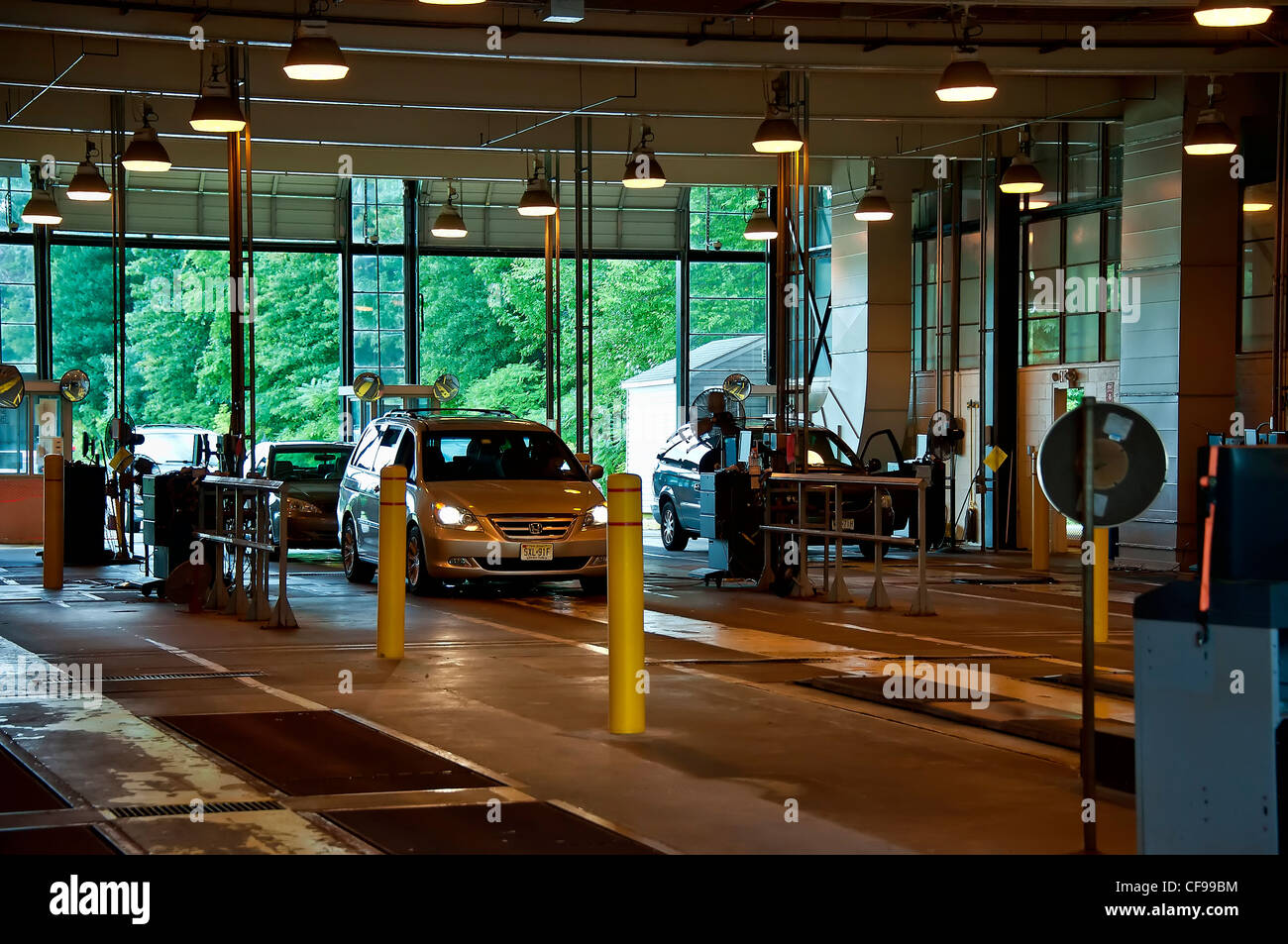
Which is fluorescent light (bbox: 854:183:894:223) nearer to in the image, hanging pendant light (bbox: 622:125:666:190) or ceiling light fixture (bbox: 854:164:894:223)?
ceiling light fixture (bbox: 854:164:894:223)

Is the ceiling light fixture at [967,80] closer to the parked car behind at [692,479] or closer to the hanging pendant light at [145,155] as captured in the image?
the hanging pendant light at [145,155]

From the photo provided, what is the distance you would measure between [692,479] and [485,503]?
300 inches

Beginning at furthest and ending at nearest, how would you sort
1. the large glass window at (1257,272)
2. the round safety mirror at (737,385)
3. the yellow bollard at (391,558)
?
the round safety mirror at (737,385) → the large glass window at (1257,272) → the yellow bollard at (391,558)

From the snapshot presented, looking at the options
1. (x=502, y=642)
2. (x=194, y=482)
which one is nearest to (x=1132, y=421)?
(x=502, y=642)

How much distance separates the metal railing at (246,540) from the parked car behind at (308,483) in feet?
16.3

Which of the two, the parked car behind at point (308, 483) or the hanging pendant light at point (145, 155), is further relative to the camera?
the parked car behind at point (308, 483)

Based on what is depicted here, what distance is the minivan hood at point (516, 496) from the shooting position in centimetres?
1549

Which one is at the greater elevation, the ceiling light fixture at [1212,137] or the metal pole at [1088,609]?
the ceiling light fixture at [1212,137]

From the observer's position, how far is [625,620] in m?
8.42

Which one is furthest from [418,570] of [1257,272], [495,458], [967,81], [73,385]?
[73,385]

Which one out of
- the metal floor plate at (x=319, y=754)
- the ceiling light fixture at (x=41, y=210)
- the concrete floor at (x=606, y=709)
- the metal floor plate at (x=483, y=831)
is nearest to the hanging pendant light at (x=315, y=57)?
the concrete floor at (x=606, y=709)

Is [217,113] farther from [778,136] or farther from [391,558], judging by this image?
[778,136]

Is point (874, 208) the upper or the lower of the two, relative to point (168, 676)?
upper
